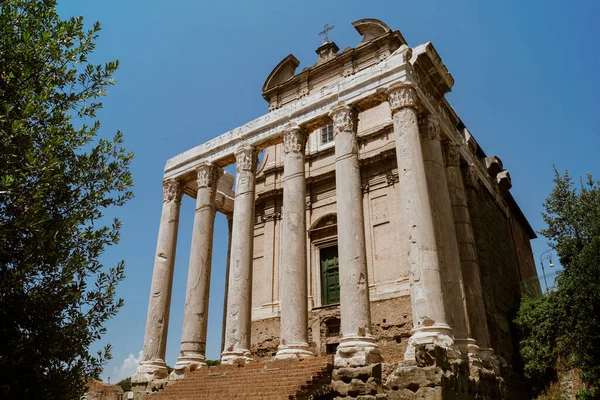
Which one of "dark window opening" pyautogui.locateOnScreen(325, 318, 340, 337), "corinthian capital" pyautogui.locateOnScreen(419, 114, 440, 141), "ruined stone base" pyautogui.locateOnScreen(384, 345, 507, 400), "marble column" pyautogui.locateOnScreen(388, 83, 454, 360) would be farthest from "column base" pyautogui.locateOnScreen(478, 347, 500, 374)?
"corinthian capital" pyautogui.locateOnScreen(419, 114, 440, 141)

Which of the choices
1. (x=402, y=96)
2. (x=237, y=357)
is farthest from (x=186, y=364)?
(x=402, y=96)

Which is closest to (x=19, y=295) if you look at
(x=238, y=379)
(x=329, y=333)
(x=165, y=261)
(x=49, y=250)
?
(x=49, y=250)

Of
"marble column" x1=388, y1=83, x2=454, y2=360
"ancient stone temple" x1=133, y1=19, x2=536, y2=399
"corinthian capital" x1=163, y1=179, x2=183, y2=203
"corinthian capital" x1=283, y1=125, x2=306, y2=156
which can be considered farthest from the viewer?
"corinthian capital" x1=163, y1=179, x2=183, y2=203

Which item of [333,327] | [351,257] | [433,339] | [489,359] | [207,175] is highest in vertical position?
[207,175]

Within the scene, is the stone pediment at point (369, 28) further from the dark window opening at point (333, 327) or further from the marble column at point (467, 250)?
the dark window opening at point (333, 327)

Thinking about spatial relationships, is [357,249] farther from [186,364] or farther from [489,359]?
[186,364]

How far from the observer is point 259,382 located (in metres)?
11.4

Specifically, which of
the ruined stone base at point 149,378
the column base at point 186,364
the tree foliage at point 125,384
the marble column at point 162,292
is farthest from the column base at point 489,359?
the tree foliage at point 125,384

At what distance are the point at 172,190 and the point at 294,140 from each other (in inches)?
236

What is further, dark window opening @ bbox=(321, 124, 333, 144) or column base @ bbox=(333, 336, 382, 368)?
dark window opening @ bbox=(321, 124, 333, 144)

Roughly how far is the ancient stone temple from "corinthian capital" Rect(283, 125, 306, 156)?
4 centimetres

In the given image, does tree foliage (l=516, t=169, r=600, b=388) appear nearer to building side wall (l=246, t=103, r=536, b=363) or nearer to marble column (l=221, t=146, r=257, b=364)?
building side wall (l=246, t=103, r=536, b=363)

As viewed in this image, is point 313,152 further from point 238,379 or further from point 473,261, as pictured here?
point 238,379

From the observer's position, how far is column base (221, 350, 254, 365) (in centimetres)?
1358
